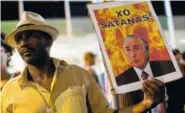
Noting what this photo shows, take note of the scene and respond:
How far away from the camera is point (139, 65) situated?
1.60 meters

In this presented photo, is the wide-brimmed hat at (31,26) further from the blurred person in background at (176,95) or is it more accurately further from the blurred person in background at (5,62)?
the blurred person in background at (176,95)

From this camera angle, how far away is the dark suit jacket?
1.58 metres

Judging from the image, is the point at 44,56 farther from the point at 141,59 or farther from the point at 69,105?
the point at 141,59

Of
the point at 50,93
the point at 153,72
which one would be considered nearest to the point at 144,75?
the point at 153,72

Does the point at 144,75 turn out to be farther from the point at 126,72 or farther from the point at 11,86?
the point at 11,86

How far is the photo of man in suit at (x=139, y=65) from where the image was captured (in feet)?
5.19

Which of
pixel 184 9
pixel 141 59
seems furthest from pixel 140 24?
pixel 184 9

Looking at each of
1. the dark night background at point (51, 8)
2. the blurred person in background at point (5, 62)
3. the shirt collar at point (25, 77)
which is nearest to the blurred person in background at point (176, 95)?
the shirt collar at point (25, 77)

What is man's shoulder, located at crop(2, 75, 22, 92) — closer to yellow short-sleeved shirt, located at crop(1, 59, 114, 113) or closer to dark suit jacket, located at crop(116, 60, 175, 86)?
yellow short-sleeved shirt, located at crop(1, 59, 114, 113)

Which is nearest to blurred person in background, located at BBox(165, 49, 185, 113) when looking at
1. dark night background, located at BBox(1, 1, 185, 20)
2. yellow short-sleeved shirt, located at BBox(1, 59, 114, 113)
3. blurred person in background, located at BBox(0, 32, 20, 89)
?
yellow short-sleeved shirt, located at BBox(1, 59, 114, 113)

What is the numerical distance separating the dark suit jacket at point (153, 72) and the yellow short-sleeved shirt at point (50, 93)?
11.5 inches

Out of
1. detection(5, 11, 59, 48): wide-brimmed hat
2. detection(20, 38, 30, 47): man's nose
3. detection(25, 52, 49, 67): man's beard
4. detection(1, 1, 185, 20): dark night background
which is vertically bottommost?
detection(25, 52, 49, 67): man's beard

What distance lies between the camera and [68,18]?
668cm

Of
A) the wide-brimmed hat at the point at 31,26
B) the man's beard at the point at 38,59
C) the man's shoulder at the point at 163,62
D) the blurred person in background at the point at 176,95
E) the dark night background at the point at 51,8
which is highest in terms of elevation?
the dark night background at the point at 51,8
